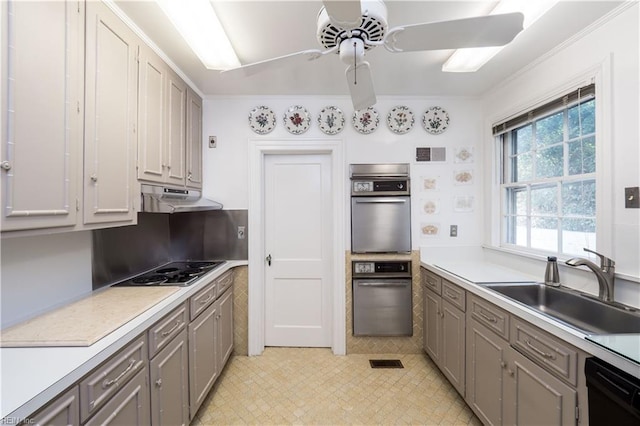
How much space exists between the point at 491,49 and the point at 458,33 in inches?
42.8

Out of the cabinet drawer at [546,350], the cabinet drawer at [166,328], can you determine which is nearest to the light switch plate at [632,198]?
the cabinet drawer at [546,350]

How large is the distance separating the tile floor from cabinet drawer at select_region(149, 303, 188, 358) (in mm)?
808

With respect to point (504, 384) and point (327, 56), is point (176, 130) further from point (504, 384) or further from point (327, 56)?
point (504, 384)

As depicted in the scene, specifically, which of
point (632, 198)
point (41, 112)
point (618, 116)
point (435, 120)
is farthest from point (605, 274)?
point (41, 112)

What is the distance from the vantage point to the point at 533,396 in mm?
1337

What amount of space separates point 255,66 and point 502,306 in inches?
73.8

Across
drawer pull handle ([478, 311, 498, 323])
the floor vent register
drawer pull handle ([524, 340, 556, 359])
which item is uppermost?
drawer pull handle ([478, 311, 498, 323])

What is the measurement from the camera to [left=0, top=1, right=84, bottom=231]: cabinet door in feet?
3.14

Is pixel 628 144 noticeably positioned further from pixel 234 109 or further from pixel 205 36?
pixel 234 109

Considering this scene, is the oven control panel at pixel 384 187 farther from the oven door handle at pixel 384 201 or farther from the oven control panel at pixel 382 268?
the oven control panel at pixel 382 268

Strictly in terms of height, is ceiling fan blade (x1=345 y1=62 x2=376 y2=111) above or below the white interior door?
above

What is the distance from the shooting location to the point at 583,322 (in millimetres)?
1620

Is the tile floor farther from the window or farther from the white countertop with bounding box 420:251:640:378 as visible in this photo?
the window

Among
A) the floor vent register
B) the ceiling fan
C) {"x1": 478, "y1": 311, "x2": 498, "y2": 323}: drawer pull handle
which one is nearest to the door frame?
the floor vent register
